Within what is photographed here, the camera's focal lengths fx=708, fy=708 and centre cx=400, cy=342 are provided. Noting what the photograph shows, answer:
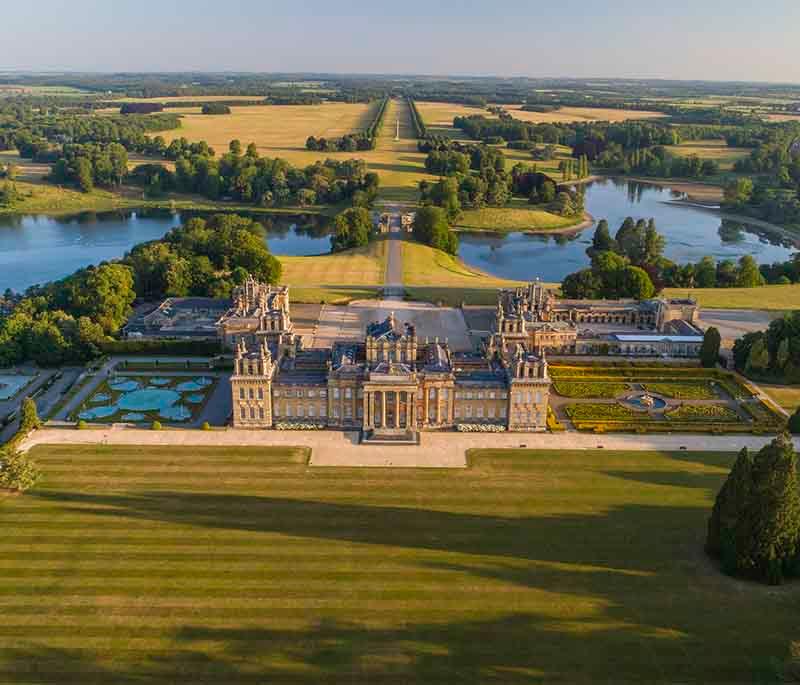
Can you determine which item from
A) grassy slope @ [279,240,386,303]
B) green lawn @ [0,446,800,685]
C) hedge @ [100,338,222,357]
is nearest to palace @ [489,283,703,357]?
green lawn @ [0,446,800,685]

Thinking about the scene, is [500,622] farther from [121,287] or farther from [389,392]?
[121,287]

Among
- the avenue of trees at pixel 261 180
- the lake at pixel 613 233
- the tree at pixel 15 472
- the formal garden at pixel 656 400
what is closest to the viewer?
the tree at pixel 15 472

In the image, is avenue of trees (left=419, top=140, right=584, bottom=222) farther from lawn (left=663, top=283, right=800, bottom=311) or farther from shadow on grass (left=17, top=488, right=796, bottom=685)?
shadow on grass (left=17, top=488, right=796, bottom=685)

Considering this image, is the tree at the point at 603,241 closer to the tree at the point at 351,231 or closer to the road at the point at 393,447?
the tree at the point at 351,231

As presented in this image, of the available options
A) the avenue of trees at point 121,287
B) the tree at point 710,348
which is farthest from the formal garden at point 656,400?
the avenue of trees at point 121,287

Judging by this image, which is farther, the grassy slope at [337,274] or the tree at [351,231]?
the tree at [351,231]

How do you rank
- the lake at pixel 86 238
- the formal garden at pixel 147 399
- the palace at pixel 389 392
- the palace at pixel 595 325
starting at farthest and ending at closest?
the lake at pixel 86 238 → the palace at pixel 595 325 → the formal garden at pixel 147 399 → the palace at pixel 389 392

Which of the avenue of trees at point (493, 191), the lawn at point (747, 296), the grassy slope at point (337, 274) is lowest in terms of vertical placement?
the lawn at point (747, 296)
